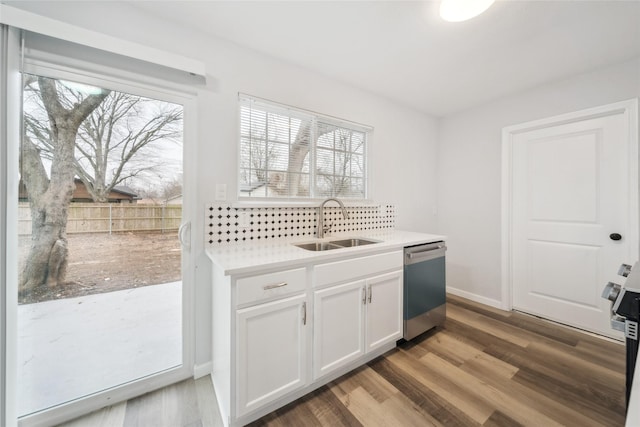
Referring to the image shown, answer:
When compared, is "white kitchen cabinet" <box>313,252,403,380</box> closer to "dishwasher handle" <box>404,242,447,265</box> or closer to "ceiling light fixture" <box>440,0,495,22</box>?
"dishwasher handle" <box>404,242,447,265</box>

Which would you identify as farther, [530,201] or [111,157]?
[530,201]

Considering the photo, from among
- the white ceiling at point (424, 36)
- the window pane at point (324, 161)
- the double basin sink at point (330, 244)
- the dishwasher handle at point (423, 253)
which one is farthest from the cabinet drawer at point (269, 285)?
the white ceiling at point (424, 36)

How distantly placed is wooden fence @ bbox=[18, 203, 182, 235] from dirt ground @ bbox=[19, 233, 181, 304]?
0.04 m

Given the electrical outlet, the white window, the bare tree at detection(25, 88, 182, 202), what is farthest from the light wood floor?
the white window

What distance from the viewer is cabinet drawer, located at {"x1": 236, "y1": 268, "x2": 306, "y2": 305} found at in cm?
119

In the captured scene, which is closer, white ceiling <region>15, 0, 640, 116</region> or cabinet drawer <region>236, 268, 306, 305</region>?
cabinet drawer <region>236, 268, 306, 305</region>

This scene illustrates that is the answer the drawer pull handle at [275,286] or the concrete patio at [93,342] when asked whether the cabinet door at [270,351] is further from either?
the concrete patio at [93,342]

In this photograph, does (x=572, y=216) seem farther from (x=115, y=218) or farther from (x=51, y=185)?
(x=51, y=185)

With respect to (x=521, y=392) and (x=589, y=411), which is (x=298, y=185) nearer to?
(x=521, y=392)

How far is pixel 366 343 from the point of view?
1701 mm

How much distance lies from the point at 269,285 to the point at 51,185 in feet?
4.23

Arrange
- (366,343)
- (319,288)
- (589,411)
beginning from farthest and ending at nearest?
(366,343) < (319,288) < (589,411)

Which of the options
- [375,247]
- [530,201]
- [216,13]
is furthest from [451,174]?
[216,13]

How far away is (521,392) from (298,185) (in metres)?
2.15
